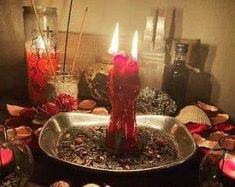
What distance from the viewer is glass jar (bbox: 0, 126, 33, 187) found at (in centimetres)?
71

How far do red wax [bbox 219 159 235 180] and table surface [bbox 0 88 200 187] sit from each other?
98mm

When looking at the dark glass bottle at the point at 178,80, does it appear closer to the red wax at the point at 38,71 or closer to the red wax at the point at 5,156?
the red wax at the point at 38,71

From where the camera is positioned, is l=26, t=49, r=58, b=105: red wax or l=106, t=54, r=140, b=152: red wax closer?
l=106, t=54, r=140, b=152: red wax

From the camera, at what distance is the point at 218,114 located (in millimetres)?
1250

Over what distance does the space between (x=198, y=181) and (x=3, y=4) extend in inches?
38.7

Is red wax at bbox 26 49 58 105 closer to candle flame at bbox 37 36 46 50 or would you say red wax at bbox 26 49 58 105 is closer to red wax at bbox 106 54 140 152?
candle flame at bbox 37 36 46 50

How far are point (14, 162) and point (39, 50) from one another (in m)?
0.57

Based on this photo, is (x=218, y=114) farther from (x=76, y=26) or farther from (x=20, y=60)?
(x=20, y=60)

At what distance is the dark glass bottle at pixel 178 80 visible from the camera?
129 cm

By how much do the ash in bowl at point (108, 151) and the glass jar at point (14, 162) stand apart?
0.10m

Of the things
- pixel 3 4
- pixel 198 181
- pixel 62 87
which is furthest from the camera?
pixel 3 4

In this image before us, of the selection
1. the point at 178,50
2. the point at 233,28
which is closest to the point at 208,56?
the point at 233,28

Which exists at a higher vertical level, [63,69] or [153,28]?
[153,28]

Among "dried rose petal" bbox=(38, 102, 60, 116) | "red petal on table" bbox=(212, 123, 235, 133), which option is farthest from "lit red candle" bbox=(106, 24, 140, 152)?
"red petal on table" bbox=(212, 123, 235, 133)
